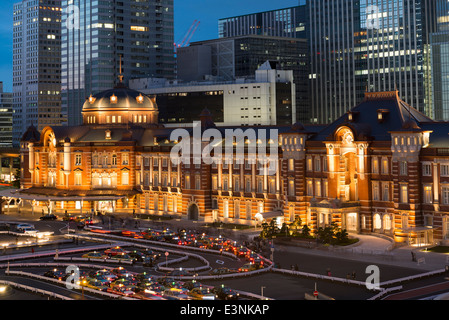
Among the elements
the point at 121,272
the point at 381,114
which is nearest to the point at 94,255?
the point at 121,272

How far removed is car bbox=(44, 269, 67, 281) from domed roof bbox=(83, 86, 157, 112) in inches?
2940

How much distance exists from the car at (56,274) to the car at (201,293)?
677 inches

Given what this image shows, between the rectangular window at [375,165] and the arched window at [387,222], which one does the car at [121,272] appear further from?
the rectangular window at [375,165]

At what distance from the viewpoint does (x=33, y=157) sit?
147m

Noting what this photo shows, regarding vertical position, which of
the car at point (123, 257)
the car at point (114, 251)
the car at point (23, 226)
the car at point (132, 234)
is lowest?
the car at point (123, 257)

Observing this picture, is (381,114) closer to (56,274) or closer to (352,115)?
(352,115)

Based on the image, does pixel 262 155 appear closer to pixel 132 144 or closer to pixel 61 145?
pixel 132 144

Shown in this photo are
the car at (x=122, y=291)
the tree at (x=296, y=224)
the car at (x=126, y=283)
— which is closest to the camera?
the car at (x=122, y=291)

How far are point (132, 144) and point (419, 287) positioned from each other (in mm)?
80671

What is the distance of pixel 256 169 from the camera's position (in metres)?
116

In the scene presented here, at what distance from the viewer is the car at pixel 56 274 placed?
7506 cm

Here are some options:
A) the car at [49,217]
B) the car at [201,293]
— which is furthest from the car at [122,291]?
the car at [49,217]
